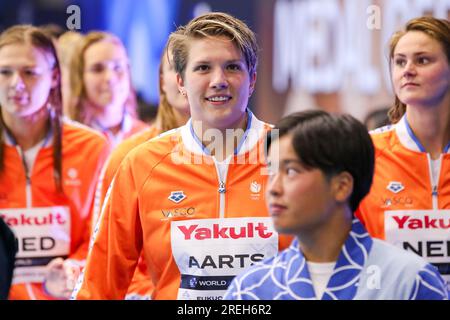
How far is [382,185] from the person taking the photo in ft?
12.5

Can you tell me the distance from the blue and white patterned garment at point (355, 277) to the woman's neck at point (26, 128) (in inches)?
71.3

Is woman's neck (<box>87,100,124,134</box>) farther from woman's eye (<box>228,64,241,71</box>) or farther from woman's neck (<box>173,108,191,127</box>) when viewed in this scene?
woman's eye (<box>228,64,241,71</box>)

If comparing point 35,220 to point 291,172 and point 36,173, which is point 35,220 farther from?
point 291,172

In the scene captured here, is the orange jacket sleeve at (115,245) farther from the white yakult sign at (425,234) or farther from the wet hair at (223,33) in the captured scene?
the white yakult sign at (425,234)

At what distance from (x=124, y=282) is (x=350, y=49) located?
2.64m

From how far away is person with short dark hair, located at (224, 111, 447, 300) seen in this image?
295 cm

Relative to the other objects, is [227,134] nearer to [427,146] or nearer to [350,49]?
[427,146]

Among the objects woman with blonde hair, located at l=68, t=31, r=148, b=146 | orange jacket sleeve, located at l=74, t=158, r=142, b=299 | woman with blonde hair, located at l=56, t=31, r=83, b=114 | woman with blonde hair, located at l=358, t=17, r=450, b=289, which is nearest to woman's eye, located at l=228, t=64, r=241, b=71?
orange jacket sleeve, located at l=74, t=158, r=142, b=299

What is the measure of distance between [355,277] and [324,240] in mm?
124

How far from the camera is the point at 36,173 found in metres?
4.57

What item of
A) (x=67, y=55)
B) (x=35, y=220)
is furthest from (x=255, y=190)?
(x=67, y=55)

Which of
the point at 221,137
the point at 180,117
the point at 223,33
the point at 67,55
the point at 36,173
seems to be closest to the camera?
the point at 223,33

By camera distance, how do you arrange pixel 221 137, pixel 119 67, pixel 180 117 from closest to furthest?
pixel 221 137 < pixel 180 117 < pixel 119 67
